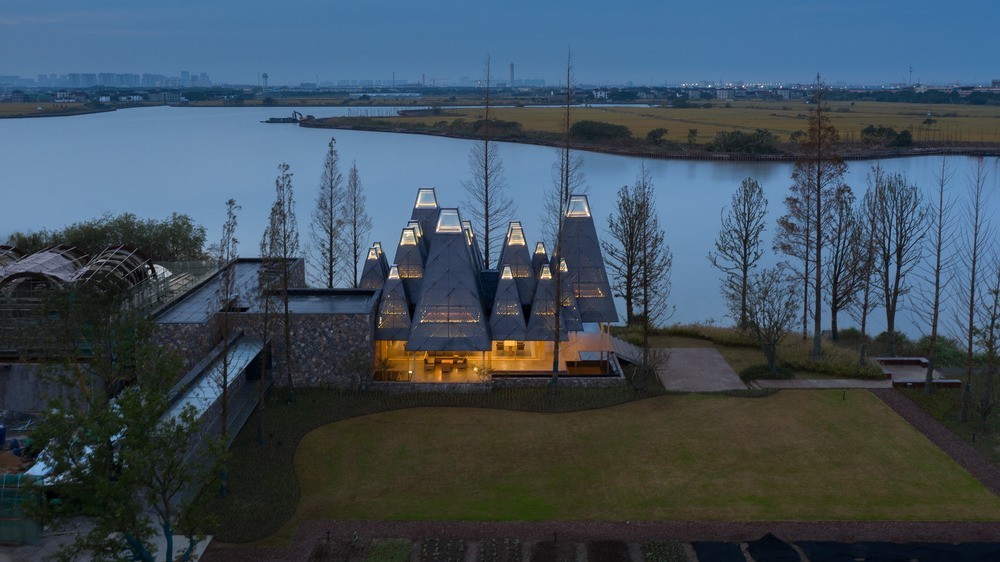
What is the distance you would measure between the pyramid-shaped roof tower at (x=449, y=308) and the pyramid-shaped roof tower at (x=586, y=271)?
14.0 feet

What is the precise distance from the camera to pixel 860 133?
301ft

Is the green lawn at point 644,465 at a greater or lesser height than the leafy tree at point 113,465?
lesser

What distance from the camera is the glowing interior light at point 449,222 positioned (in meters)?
29.0

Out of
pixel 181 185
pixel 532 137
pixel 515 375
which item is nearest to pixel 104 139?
pixel 181 185

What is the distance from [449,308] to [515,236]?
4.76 metres

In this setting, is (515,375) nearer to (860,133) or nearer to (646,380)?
(646,380)

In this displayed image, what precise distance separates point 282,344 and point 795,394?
17.2 meters

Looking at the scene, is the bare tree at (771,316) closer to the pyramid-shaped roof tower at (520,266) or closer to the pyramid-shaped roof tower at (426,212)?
the pyramid-shaped roof tower at (520,266)

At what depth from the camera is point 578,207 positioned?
31.6 meters

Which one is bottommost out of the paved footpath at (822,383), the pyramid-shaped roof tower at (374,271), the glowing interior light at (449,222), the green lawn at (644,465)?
the green lawn at (644,465)

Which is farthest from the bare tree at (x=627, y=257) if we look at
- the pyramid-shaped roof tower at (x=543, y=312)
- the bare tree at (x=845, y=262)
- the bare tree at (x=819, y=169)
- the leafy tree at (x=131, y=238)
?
the leafy tree at (x=131, y=238)

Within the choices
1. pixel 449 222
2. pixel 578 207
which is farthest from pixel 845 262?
pixel 449 222

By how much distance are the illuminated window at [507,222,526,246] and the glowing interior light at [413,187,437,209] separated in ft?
13.7

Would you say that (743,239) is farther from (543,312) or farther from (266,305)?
(266,305)
